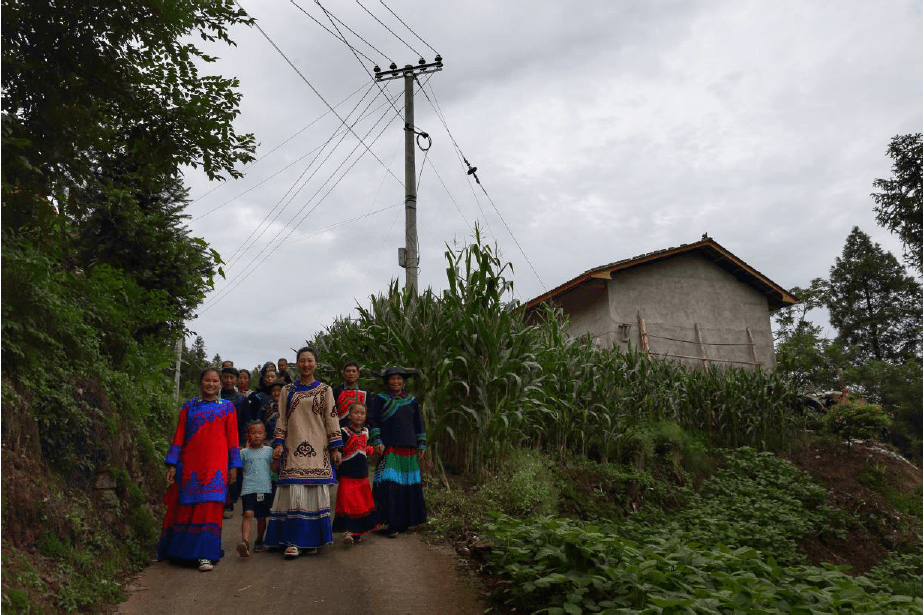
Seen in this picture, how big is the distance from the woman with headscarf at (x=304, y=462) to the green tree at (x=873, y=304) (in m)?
28.5

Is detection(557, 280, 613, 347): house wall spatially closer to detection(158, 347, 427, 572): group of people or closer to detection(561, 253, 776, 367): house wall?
detection(561, 253, 776, 367): house wall

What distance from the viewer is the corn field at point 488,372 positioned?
8347mm

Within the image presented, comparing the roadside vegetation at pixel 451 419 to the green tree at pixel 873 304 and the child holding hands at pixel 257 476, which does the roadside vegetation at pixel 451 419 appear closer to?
the child holding hands at pixel 257 476

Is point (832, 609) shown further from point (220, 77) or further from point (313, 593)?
point (220, 77)

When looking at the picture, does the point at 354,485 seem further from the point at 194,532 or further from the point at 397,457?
the point at 194,532

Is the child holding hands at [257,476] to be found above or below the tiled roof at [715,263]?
below

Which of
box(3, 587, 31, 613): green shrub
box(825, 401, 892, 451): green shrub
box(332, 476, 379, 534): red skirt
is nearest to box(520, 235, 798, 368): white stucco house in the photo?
box(825, 401, 892, 451): green shrub

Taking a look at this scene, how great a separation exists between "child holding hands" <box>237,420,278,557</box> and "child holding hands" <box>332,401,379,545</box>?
695 millimetres

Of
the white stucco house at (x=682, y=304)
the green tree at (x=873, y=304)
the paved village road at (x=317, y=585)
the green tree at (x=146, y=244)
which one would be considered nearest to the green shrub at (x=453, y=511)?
the paved village road at (x=317, y=585)

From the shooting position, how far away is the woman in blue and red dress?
5816 mm

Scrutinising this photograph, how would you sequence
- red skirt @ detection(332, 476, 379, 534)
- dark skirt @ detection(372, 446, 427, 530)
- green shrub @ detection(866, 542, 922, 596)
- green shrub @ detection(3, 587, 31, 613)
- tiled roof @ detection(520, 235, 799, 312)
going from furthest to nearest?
tiled roof @ detection(520, 235, 799, 312) < green shrub @ detection(866, 542, 922, 596) < dark skirt @ detection(372, 446, 427, 530) < red skirt @ detection(332, 476, 379, 534) < green shrub @ detection(3, 587, 31, 613)

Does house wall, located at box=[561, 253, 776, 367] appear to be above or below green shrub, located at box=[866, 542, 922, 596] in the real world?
above

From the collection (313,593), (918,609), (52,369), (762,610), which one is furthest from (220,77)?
(918,609)

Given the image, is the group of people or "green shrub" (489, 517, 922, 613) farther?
the group of people
